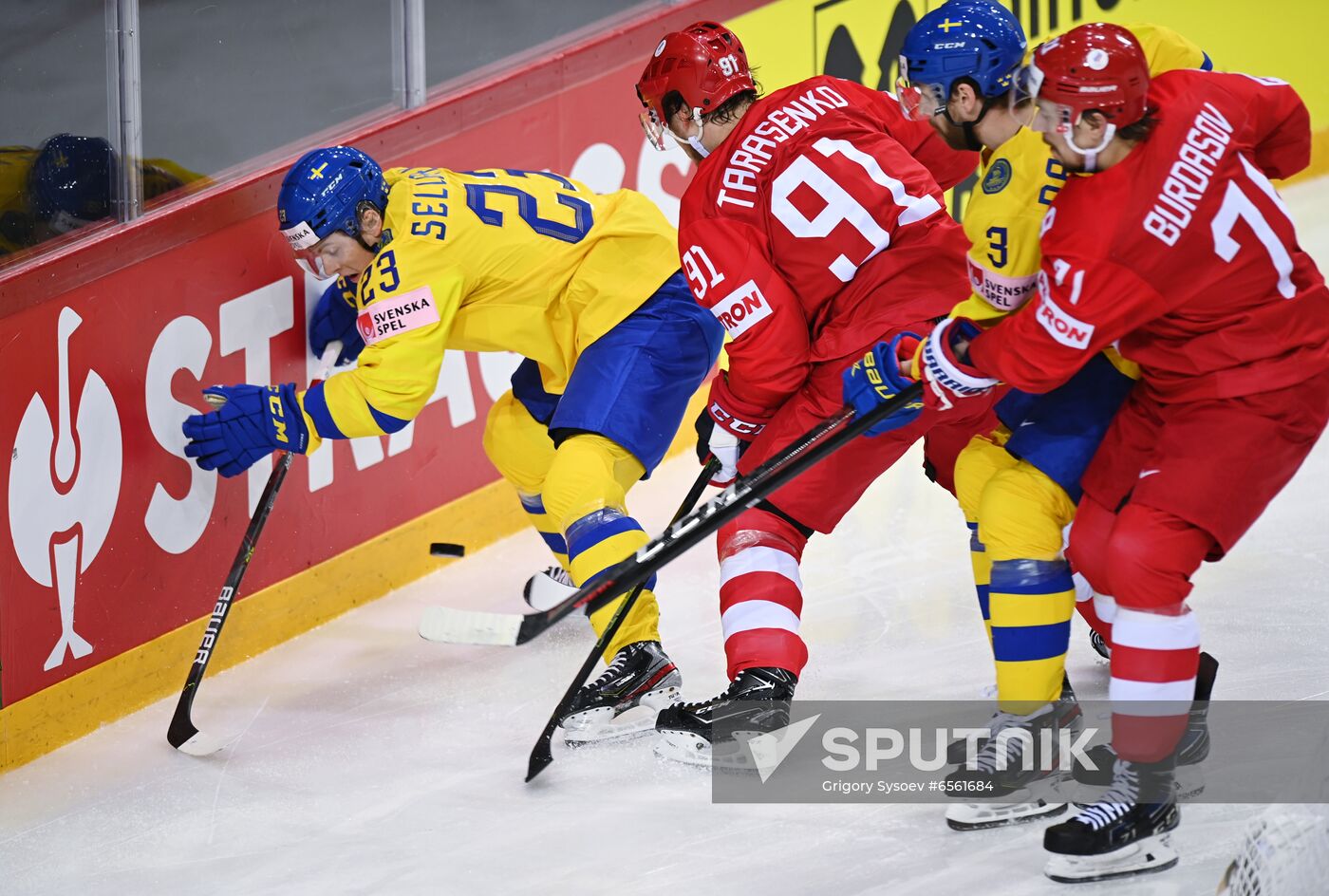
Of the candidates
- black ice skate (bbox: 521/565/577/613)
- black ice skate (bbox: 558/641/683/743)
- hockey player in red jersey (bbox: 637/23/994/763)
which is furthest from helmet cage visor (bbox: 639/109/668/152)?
black ice skate (bbox: 521/565/577/613)

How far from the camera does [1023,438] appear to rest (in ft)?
10.1

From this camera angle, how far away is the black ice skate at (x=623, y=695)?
3.50 m

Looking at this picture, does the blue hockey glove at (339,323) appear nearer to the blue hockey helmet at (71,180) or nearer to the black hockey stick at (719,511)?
the blue hockey helmet at (71,180)

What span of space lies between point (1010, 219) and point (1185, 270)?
34 cm

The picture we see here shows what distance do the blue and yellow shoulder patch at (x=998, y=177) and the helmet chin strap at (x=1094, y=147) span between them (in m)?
0.25

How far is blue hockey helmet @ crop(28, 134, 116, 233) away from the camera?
3.59 m

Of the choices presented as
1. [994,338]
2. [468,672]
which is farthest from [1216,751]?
[468,672]

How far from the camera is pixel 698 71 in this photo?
3.31 meters

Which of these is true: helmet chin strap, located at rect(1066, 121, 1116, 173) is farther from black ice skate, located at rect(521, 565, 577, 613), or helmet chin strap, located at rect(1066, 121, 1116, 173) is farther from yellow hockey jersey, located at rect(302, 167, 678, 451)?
black ice skate, located at rect(521, 565, 577, 613)

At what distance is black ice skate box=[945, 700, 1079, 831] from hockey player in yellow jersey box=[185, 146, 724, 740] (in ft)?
2.28

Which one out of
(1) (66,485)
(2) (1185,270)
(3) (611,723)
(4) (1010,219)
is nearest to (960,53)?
(4) (1010,219)

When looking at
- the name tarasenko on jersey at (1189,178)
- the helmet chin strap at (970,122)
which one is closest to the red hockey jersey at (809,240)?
the helmet chin strap at (970,122)

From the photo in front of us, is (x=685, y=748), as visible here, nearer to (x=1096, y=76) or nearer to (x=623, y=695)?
(x=623, y=695)

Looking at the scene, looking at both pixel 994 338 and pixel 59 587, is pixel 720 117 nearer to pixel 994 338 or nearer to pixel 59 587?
pixel 994 338
